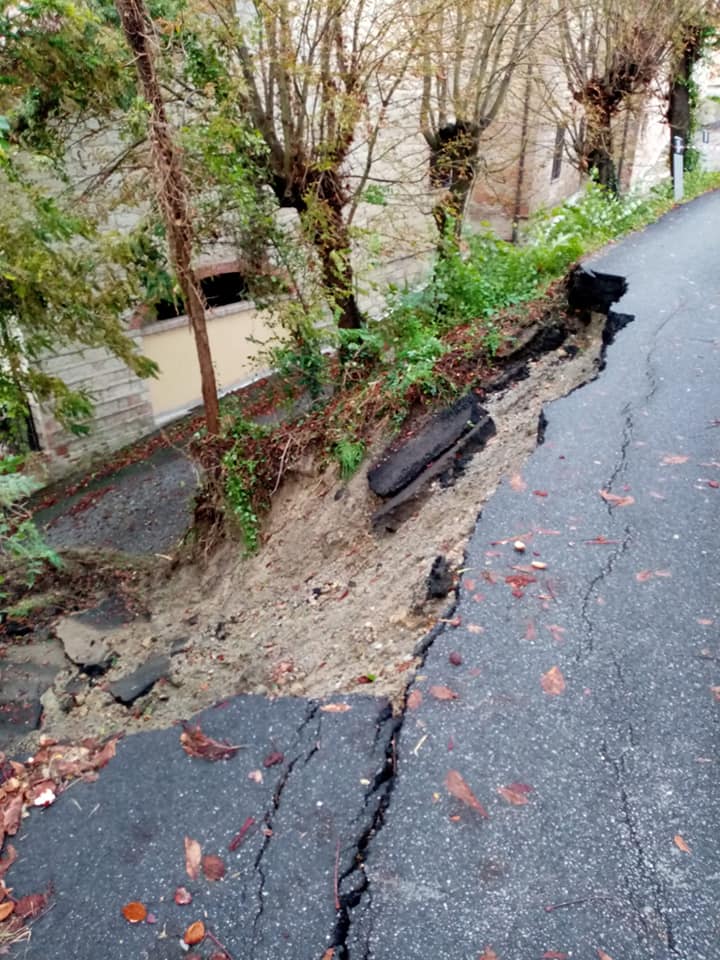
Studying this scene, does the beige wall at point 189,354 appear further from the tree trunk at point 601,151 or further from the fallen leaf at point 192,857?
the fallen leaf at point 192,857

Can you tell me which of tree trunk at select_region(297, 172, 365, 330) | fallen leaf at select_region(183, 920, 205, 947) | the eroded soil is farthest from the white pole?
fallen leaf at select_region(183, 920, 205, 947)

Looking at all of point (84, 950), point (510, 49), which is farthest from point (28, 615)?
point (510, 49)

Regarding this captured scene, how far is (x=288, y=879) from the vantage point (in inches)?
92.5

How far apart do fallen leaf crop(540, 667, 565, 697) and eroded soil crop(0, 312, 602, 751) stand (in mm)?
572

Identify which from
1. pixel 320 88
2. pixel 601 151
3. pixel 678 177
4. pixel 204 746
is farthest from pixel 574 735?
pixel 678 177

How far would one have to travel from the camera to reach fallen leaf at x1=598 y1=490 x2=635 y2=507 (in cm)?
400

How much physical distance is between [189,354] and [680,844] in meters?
9.98

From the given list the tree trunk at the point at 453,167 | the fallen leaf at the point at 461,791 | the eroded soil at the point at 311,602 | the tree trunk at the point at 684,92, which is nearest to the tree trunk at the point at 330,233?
the tree trunk at the point at 453,167

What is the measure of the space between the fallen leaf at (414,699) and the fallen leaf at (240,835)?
2.49ft

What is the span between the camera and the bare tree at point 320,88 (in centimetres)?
612

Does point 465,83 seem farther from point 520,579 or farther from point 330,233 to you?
point 520,579

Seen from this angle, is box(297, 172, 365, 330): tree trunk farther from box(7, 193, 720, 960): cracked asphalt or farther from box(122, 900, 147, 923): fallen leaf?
box(122, 900, 147, 923): fallen leaf

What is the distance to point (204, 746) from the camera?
295cm

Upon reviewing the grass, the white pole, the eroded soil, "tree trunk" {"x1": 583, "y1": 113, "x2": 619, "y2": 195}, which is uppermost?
"tree trunk" {"x1": 583, "y1": 113, "x2": 619, "y2": 195}
